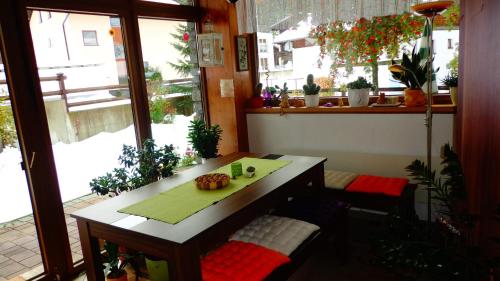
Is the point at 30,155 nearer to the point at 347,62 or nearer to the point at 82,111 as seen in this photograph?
the point at 82,111

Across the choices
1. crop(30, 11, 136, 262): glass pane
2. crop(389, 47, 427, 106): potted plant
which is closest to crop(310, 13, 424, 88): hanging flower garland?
crop(389, 47, 427, 106): potted plant

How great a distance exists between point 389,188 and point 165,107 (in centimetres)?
222

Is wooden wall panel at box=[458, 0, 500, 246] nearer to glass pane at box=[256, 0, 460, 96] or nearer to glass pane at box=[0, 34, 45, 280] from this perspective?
glass pane at box=[256, 0, 460, 96]

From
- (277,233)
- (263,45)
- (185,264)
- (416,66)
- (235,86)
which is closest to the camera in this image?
(185,264)

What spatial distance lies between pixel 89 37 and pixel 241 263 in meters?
2.24

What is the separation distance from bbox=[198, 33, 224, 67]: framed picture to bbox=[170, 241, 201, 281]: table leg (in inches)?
103

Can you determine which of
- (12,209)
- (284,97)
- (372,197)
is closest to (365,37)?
(284,97)

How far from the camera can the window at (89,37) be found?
3.00 m

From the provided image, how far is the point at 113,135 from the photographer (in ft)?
10.7

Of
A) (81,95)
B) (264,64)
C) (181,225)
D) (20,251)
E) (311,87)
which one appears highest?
(264,64)

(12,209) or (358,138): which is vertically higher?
(358,138)

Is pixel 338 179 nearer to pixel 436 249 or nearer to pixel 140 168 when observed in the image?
pixel 436 249

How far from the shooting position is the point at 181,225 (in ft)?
5.73

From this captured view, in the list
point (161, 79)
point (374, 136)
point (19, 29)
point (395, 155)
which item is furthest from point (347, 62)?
point (19, 29)
